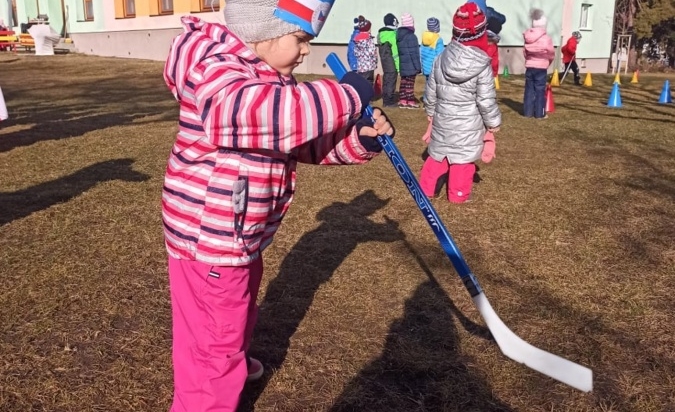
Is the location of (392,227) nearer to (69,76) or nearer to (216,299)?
(216,299)

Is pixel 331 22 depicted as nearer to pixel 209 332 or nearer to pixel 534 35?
pixel 534 35

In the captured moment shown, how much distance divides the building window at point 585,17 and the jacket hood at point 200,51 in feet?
82.8

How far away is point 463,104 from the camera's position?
5.74 meters

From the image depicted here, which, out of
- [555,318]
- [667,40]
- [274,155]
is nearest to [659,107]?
[555,318]

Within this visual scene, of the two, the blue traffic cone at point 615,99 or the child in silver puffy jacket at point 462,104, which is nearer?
A: the child in silver puffy jacket at point 462,104

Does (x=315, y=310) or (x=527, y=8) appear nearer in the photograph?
(x=315, y=310)

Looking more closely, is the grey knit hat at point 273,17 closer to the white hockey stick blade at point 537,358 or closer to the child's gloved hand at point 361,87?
the child's gloved hand at point 361,87

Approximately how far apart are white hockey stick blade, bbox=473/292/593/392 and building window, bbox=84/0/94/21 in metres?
28.1

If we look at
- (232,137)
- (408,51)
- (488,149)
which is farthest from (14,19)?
(232,137)

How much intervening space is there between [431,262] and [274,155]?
2.41 m

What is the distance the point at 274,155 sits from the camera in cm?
217

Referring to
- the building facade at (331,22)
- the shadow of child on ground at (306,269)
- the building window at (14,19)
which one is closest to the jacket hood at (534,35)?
the shadow of child on ground at (306,269)

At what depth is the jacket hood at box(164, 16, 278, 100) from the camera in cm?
204

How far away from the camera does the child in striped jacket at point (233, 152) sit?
1.94 m
